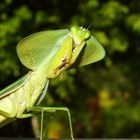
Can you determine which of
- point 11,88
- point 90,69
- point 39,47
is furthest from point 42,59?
point 90,69

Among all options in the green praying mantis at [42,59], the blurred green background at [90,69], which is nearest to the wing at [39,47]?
the green praying mantis at [42,59]

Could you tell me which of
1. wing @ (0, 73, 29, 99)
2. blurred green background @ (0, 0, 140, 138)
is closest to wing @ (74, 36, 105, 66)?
wing @ (0, 73, 29, 99)

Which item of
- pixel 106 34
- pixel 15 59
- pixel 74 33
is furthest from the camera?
pixel 106 34

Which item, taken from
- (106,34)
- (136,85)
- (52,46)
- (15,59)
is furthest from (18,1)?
(52,46)

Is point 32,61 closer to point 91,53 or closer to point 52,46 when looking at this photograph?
point 52,46

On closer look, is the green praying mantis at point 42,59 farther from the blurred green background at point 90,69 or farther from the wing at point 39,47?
the blurred green background at point 90,69

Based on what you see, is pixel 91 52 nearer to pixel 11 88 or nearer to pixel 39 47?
pixel 39 47

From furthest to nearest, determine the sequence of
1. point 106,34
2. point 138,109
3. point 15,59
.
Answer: point 138,109 → point 106,34 → point 15,59
